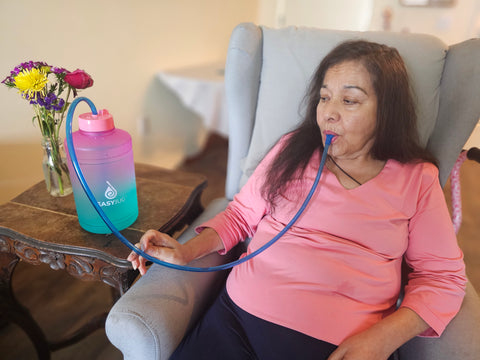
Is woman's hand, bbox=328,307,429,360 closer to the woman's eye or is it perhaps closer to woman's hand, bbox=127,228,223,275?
woman's hand, bbox=127,228,223,275

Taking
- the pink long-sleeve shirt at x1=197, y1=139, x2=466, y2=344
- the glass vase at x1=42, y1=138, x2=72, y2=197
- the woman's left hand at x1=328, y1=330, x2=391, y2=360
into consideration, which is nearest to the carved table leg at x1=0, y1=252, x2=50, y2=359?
the glass vase at x1=42, y1=138, x2=72, y2=197

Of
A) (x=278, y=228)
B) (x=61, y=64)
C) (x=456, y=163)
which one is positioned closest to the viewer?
(x=278, y=228)

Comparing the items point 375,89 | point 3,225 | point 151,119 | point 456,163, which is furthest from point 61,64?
point 456,163

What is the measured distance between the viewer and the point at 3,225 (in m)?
0.93

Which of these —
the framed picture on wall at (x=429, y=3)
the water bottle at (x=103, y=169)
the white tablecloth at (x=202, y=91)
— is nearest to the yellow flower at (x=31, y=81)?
the water bottle at (x=103, y=169)

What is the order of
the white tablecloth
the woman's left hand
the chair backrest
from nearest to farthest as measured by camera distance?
the woman's left hand, the chair backrest, the white tablecloth

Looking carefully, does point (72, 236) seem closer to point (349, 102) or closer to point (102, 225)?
point (102, 225)

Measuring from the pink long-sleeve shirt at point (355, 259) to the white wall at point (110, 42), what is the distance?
1274mm

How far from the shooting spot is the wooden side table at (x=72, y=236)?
2.89 feet

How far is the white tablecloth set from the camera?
2229mm

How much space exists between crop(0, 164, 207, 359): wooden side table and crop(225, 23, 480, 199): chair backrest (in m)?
0.25

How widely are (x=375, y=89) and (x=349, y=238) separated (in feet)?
1.21

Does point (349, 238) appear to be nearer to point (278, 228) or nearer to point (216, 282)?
point (278, 228)

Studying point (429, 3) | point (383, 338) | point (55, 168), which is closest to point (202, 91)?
point (55, 168)
